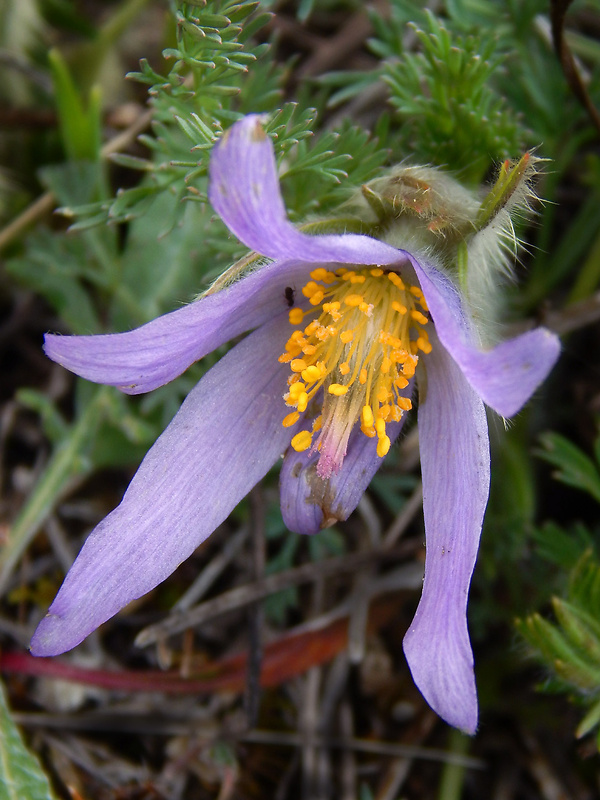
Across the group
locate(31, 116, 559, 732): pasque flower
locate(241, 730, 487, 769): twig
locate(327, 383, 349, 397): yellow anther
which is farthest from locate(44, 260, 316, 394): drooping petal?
locate(241, 730, 487, 769): twig

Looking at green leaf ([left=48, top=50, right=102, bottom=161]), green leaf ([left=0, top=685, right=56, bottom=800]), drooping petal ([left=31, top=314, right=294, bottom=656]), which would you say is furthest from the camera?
green leaf ([left=48, top=50, right=102, bottom=161])

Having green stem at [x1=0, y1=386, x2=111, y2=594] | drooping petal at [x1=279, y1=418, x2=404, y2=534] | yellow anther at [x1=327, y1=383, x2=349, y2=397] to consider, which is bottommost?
green stem at [x1=0, y1=386, x2=111, y2=594]

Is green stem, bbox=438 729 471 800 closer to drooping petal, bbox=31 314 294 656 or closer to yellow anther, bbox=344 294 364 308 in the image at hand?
drooping petal, bbox=31 314 294 656

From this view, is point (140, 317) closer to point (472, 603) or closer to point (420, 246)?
point (420, 246)

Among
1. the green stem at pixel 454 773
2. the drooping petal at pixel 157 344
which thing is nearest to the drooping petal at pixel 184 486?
the drooping petal at pixel 157 344

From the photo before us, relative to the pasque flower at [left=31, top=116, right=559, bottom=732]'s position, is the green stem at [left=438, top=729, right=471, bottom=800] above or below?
below

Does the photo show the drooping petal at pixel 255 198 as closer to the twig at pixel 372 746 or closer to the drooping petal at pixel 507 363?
the drooping petal at pixel 507 363

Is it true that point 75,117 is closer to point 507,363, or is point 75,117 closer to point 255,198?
point 255,198
